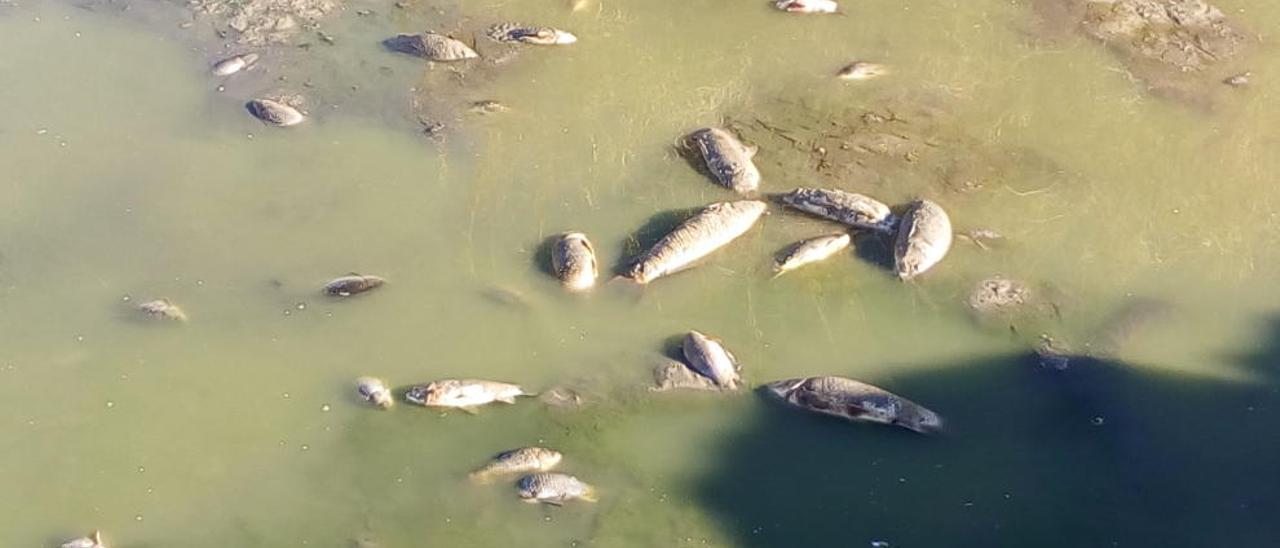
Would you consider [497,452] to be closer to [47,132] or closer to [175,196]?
[175,196]

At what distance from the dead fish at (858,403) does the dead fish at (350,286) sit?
281 centimetres

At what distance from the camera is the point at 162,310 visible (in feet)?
25.5

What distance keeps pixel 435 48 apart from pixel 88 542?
192 inches

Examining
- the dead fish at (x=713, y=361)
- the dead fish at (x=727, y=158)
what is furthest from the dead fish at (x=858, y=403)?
the dead fish at (x=727, y=158)

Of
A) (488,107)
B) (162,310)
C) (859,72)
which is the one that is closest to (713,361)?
(488,107)

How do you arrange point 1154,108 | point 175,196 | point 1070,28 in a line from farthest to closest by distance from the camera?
point 1070,28 < point 1154,108 < point 175,196

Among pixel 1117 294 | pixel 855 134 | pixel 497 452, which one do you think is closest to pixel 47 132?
pixel 497 452

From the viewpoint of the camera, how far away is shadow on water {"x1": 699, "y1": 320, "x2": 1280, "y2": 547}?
6.63m

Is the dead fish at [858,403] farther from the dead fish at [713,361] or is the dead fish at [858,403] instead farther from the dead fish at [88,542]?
the dead fish at [88,542]

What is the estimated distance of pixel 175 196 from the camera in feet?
28.3

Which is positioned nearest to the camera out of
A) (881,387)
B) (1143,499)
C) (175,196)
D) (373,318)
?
(1143,499)

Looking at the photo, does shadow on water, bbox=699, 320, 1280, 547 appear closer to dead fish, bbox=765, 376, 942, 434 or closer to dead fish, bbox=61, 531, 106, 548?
dead fish, bbox=765, 376, 942, 434

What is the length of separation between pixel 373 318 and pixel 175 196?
203 centimetres

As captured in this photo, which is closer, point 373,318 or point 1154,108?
point 373,318
